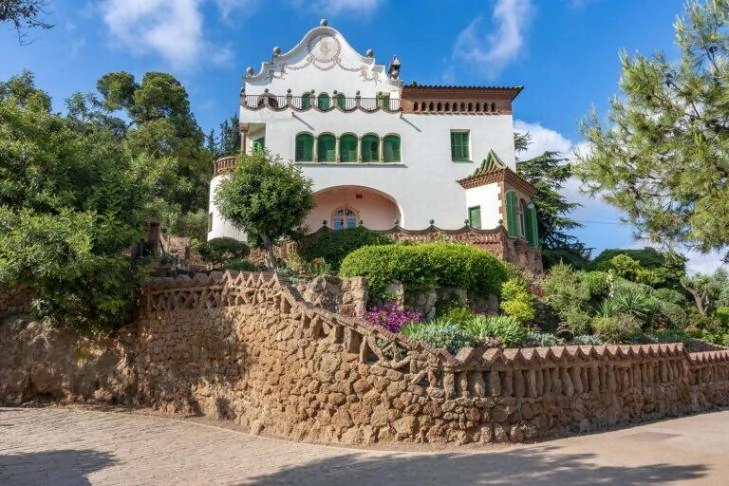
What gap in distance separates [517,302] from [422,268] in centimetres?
304

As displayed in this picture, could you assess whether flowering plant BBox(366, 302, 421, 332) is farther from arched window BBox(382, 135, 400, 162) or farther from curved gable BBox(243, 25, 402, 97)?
curved gable BBox(243, 25, 402, 97)

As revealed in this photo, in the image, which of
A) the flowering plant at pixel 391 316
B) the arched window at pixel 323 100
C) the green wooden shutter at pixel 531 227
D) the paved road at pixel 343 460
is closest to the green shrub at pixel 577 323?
the flowering plant at pixel 391 316

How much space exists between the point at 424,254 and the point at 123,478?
8.76 metres

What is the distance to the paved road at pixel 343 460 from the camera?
5473 millimetres

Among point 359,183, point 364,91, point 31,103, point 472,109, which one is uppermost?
point 364,91

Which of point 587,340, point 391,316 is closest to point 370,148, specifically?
point 391,316

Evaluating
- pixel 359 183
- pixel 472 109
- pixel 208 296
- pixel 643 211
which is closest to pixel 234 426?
pixel 208 296

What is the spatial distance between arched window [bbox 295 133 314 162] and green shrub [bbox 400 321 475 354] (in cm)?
1559

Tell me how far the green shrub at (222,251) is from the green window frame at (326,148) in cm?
715

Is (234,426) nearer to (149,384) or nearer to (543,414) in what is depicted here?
(149,384)

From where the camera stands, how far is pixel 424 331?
864 centimetres

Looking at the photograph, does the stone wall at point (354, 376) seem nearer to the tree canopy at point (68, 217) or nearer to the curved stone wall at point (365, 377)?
the curved stone wall at point (365, 377)

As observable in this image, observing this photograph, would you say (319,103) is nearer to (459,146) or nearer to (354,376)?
(459,146)

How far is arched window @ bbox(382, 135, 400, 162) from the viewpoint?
23.7m
